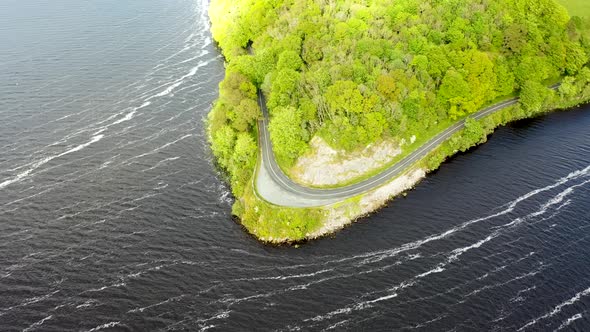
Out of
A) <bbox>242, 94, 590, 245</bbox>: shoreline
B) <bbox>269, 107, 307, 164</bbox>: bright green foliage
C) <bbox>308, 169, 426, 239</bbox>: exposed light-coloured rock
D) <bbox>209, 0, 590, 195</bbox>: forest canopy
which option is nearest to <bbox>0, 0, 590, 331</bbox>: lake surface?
<bbox>242, 94, 590, 245</bbox>: shoreline

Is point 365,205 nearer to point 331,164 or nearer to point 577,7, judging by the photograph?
point 331,164

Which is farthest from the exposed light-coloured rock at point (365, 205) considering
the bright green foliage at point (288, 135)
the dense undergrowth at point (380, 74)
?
the bright green foliage at point (288, 135)

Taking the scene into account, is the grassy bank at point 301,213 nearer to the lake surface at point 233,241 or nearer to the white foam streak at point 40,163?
the lake surface at point 233,241

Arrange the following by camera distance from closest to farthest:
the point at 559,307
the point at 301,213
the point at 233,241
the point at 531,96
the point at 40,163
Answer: the point at 559,307, the point at 233,241, the point at 301,213, the point at 40,163, the point at 531,96

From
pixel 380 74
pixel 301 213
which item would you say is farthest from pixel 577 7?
pixel 301 213

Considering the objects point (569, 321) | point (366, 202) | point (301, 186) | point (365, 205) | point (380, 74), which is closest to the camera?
point (569, 321)

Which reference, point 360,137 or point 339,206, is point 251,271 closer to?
point 339,206

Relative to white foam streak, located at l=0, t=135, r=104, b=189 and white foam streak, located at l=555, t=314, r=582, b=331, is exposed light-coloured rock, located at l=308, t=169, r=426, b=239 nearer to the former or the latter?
white foam streak, located at l=555, t=314, r=582, b=331
